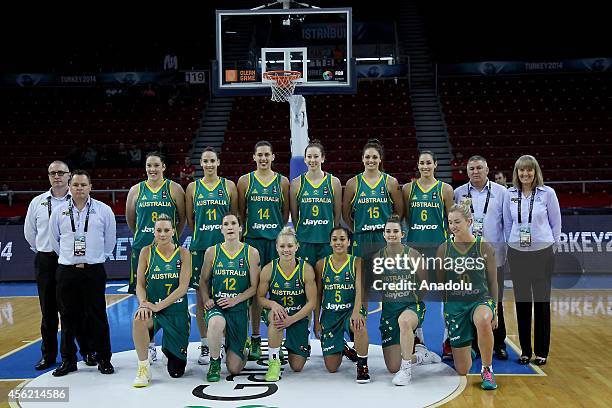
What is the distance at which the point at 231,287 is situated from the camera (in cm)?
543

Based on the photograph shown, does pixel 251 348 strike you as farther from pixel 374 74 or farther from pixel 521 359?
pixel 374 74

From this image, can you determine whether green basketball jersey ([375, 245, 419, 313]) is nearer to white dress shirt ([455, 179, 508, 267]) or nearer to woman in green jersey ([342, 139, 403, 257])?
woman in green jersey ([342, 139, 403, 257])

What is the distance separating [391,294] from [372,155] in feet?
4.28

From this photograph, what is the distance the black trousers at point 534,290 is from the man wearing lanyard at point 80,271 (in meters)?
3.64

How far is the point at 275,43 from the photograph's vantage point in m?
11.5

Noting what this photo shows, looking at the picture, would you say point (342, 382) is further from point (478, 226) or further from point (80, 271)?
point (80, 271)

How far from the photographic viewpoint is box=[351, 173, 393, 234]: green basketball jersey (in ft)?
19.3

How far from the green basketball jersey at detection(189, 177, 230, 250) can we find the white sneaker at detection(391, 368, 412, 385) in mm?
2056

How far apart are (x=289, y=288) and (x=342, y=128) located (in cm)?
1285

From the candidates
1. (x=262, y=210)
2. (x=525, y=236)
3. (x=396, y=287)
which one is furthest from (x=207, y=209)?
(x=525, y=236)

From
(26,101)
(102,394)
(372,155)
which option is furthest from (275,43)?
(26,101)

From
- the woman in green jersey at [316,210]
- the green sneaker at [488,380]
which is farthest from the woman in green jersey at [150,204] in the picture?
the green sneaker at [488,380]

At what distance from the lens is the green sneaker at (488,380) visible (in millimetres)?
4906

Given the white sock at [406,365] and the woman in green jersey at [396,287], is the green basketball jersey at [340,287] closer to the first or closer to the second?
the woman in green jersey at [396,287]
